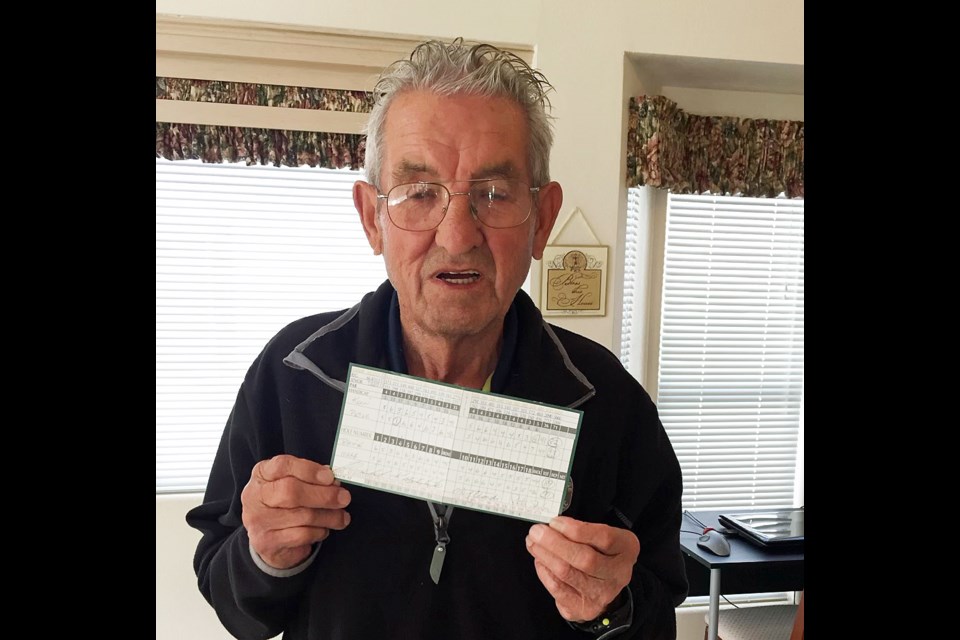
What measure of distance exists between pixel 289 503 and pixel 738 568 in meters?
1.65

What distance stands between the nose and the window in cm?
179

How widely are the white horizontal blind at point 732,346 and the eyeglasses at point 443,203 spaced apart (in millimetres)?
1784

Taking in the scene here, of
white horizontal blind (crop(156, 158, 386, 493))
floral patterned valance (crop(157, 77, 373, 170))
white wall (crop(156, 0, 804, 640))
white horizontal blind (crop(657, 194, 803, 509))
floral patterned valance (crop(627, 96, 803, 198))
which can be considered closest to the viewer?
white wall (crop(156, 0, 804, 640))

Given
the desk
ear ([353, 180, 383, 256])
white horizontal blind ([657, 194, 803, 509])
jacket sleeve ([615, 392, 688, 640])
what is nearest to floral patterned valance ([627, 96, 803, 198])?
white horizontal blind ([657, 194, 803, 509])

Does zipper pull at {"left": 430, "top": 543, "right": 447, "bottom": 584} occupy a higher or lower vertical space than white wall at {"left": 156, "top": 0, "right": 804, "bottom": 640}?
lower

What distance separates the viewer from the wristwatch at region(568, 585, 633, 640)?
83cm

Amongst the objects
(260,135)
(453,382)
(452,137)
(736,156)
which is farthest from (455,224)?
(736,156)

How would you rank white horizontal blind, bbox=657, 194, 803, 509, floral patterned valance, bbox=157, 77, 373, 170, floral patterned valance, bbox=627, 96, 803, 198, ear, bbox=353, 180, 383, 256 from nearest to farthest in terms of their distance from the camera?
ear, bbox=353, 180, 383, 256
floral patterned valance, bbox=157, 77, 373, 170
floral patterned valance, bbox=627, 96, 803, 198
white horizontal blind, bbox=657, 194, 803, 509

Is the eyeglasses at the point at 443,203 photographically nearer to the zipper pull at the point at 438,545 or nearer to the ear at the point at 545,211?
the ear at the point at 545,211

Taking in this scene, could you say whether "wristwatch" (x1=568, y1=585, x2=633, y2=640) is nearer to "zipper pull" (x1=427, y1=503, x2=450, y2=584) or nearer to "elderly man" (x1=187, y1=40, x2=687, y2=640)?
"elderly man" (x1=187, y1=40, x2=687, y2=640)

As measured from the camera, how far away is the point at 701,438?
2547mm

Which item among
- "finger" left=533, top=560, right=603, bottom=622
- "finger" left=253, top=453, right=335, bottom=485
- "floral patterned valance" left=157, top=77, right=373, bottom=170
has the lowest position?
"finger" left=533, top=560, right=603, bottom=622
